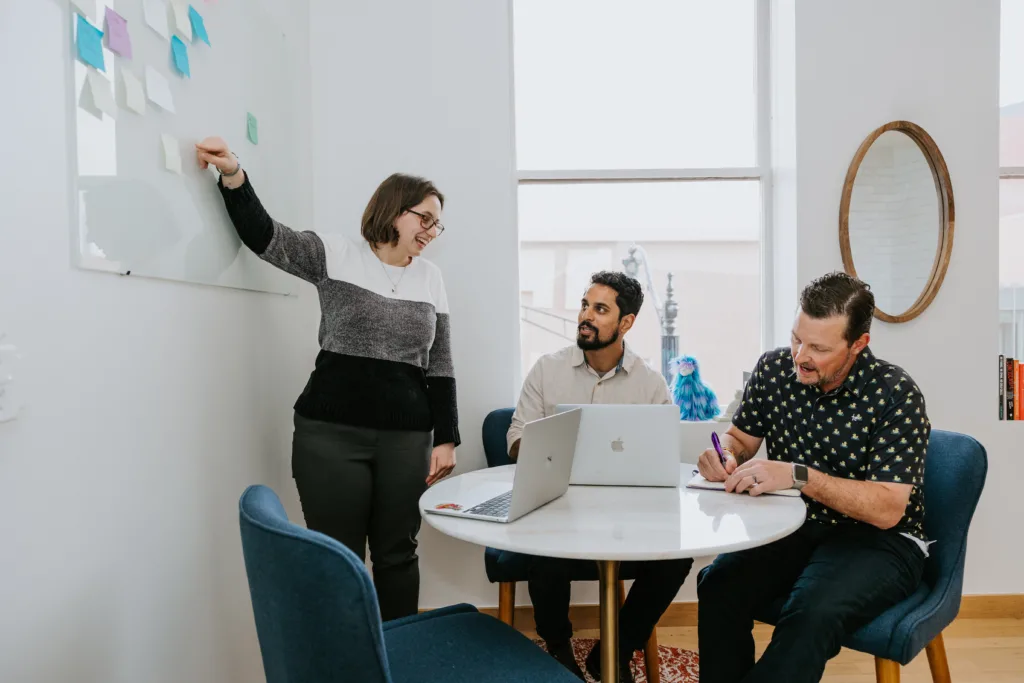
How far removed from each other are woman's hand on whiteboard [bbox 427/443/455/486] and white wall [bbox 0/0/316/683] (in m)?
0.52

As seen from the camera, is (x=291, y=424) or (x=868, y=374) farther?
(x=291, y=424)

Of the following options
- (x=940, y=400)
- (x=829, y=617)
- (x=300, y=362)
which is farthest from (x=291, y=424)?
(x=940, y=400)

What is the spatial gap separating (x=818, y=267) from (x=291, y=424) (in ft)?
6.59

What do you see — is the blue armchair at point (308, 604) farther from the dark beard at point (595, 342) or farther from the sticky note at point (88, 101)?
the dark beard at point (595, 342)

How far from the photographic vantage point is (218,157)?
5.10ft

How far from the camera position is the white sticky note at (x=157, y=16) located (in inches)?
52.4

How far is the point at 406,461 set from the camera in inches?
73.9

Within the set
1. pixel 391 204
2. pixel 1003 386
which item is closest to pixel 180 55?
pixel 391 204

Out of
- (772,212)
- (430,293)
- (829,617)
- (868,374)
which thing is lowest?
(829,617)

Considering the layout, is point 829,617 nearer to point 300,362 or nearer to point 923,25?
point 300,362

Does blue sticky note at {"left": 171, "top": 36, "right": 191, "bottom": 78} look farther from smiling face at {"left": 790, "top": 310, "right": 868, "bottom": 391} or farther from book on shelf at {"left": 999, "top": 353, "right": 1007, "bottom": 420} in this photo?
book on shelf at {"left": 999, "top": 353, "right": 1007, "bottom": 420}

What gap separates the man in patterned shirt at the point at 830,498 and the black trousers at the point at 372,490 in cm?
80

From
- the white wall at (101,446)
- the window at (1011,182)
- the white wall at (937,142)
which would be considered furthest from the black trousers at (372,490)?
the window at (1011,182)

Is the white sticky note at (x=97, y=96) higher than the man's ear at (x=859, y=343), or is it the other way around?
the white sticky note at (x=97, y=96)
